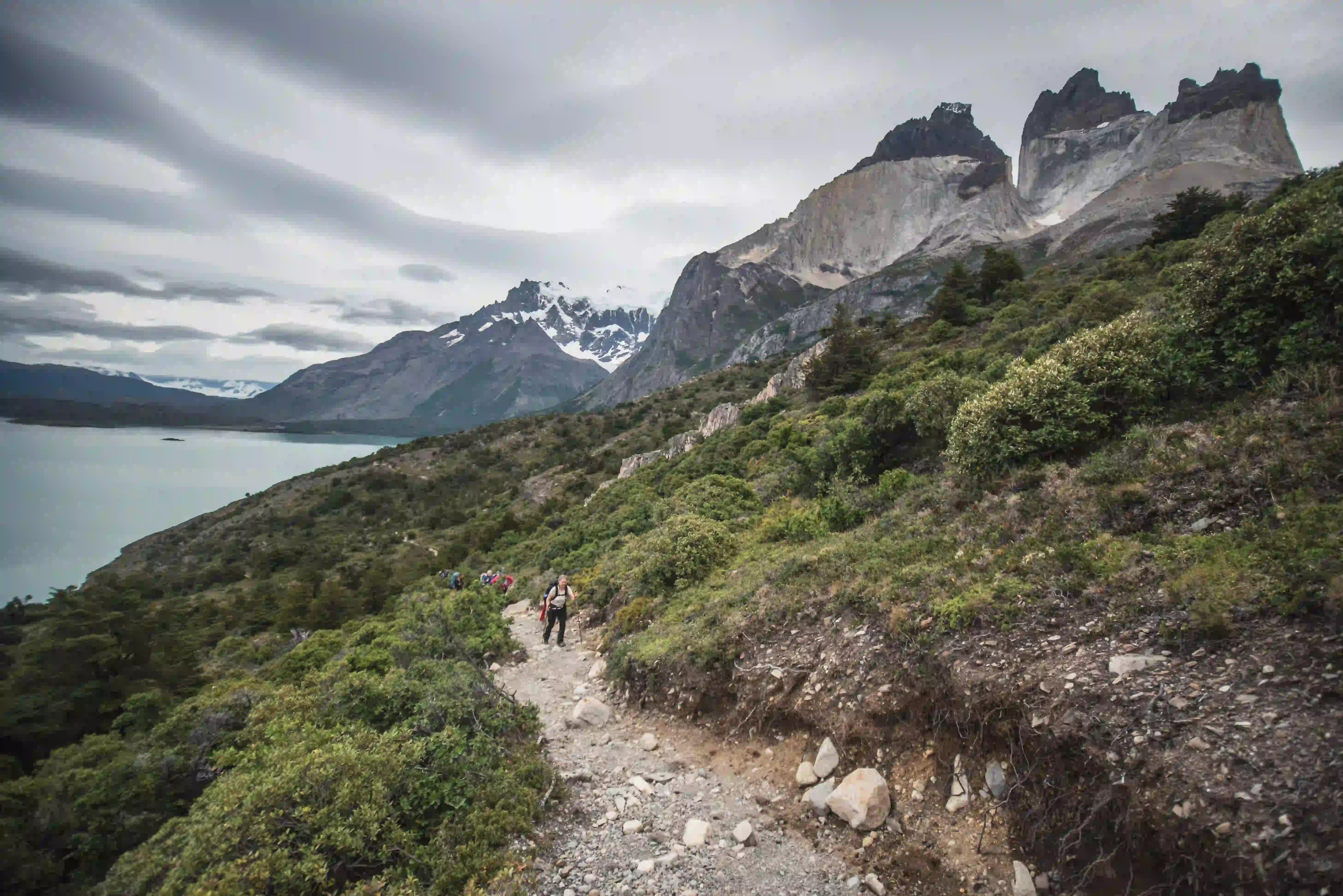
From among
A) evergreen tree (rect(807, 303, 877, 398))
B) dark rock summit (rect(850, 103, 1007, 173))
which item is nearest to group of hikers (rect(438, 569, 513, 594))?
evergreen tree (rect(807, 303, 877, 398))

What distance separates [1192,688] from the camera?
12.9ft

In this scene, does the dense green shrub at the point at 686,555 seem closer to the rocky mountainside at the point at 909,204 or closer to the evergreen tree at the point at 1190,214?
the evergreen tree at the point at 1190,214

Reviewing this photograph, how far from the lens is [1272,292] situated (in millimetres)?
6906

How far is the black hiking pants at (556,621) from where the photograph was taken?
1159cm

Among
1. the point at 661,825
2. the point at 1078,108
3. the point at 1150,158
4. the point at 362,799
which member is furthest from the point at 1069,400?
the point at 1078,108

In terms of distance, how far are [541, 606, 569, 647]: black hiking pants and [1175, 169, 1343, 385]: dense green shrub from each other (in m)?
11.8

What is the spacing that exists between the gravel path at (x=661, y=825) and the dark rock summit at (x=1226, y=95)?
187351 millimetres

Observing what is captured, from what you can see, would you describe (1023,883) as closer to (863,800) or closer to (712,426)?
(863,800)

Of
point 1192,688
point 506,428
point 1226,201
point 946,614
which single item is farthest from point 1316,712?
point 506,428

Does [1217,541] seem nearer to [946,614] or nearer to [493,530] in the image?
[946,614]

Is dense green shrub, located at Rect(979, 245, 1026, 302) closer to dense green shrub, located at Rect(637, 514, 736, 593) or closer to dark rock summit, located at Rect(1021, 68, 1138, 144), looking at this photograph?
dense green shrub, located at Rect(637, 514, 736, 593)

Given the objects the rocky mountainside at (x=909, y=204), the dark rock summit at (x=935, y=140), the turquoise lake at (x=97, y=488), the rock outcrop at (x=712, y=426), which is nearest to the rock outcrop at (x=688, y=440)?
the rock outcrop at (x=712, y=426)

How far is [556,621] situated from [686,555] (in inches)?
131

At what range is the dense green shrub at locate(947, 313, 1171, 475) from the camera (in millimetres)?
8047
